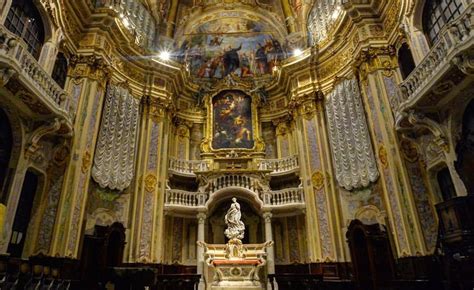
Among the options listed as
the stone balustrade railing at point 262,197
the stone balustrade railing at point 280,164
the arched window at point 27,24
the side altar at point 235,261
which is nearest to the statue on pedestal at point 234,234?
the side altar at point 235,261

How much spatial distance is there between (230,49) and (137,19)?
19.3ft

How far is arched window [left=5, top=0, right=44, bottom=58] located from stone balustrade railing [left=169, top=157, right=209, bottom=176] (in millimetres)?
7087

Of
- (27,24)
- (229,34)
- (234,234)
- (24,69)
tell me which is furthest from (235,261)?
(229,34)

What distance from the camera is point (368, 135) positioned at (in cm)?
1201

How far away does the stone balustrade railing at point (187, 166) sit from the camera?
50.0 ft

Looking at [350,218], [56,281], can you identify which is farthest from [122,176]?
[350,218]

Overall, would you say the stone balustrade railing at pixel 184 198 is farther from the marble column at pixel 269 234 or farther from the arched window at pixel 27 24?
the arched window at pixel 27 24

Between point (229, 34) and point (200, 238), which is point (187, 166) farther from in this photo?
point (229, 34)

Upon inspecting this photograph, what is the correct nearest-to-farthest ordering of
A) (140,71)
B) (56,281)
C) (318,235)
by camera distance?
1. (56,281)
2. (318,235)
3. (140,71)

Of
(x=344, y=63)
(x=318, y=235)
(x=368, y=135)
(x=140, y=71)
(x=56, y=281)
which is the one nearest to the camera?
(x=56, y=281)

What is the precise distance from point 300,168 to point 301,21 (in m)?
8.38

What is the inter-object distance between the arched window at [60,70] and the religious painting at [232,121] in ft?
24.3

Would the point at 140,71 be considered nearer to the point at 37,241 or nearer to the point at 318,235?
the point at 37,241

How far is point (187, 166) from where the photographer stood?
15633 mm
